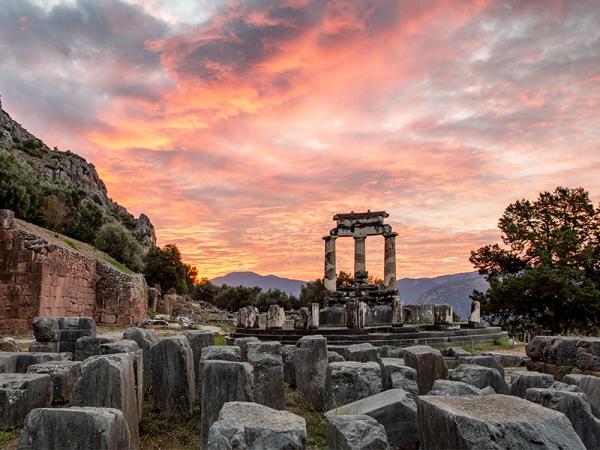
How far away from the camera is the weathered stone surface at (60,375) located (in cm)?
664

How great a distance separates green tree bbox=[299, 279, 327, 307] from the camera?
62037 mm

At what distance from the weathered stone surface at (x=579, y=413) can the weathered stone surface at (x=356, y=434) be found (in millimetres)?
1941

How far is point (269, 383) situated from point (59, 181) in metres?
66.9

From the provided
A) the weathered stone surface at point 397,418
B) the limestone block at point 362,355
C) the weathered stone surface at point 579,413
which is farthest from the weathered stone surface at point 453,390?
the limestone block at point 362,355

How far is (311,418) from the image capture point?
270 inches

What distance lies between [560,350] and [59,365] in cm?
923

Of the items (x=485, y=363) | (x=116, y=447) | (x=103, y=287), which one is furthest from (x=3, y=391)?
(x=103, y=287)

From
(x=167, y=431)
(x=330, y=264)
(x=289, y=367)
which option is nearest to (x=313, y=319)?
(x=289, y=367)

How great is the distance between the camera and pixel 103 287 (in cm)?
2770

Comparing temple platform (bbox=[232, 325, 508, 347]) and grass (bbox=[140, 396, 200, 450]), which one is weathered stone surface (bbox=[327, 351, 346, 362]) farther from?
temple platform (bbox=[232, 325, 508, 347])

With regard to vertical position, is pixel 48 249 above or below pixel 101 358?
above

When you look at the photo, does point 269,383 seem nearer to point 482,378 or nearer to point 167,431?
point 167,431

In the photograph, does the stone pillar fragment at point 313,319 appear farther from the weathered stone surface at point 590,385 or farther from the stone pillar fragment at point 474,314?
the weathered stone surface at point 590,385

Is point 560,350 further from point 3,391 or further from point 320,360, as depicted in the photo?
point 3,391
